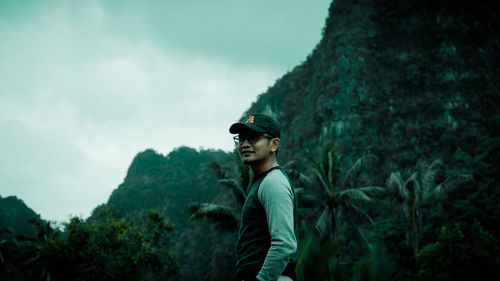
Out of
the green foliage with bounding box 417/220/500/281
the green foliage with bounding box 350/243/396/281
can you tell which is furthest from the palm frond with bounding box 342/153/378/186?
the green foliage with bounding box 350/243/396/281

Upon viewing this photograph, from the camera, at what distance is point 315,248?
17.3 ft

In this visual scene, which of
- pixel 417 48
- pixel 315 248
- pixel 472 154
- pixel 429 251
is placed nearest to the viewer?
pixel 315 248

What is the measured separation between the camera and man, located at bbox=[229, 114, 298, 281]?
159cm

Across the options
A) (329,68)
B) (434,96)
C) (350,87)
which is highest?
(329,68)

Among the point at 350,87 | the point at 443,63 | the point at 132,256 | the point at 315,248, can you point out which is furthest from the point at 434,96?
the point at 315,248

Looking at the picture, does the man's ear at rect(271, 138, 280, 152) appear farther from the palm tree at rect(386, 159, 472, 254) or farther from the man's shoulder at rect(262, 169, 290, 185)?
the palm tree at rect(386, 159, 472, 254)

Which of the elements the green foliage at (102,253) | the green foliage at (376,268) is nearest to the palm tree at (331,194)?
the green foliage at (102,253)

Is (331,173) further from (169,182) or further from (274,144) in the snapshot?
(169,182)

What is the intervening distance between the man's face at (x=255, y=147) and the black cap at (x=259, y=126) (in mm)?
34

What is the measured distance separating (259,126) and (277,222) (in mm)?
558

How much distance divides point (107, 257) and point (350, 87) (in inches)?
1611

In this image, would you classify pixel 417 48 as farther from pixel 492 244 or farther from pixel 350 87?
pixel 492 244

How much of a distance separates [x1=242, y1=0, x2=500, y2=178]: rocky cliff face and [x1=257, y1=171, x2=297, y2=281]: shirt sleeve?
34.3 metres

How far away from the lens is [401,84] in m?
48.3
